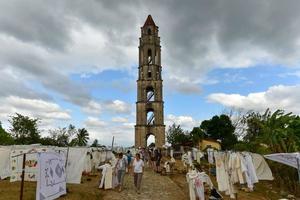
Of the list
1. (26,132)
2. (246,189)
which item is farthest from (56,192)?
(26,132)

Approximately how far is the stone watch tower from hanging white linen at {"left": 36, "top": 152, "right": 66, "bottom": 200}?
3735cm

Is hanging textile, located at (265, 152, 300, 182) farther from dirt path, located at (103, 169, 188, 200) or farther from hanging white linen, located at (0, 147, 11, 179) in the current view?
hanging white linen, located at (0, 147, 11, 179)

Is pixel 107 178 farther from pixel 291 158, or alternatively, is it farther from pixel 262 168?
pixel 262 168

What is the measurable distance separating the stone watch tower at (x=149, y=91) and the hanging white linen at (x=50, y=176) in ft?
123

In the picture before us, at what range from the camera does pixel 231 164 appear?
16297mm

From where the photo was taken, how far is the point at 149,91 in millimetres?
54312

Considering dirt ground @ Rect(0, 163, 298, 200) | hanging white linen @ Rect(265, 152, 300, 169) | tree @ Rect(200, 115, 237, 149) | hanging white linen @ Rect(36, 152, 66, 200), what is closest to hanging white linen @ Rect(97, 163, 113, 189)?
dirt ground @ Rect(0, 163, 298, 200)

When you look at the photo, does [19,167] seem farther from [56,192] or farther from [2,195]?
[56,192]

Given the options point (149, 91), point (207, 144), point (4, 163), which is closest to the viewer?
point (4, 163)

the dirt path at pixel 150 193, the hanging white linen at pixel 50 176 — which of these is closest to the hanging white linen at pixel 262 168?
the dirt path at pixel 150 193

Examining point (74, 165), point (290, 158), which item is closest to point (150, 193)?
point (74, 165)

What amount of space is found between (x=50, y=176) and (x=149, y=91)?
4276 centimetres

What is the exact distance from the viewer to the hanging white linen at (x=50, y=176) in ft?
35.1

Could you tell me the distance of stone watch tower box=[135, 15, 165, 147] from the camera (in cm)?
5103
